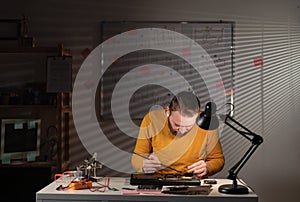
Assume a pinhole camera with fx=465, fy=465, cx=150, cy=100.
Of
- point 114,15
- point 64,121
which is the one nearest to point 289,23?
point 114,15

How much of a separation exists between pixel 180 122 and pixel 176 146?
0.56 ft

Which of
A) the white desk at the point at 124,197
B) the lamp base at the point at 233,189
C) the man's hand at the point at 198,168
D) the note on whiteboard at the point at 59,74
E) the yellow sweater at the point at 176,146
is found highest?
the note on whiteboard at the point at 59,74

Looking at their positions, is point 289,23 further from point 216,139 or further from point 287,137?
point 216,139

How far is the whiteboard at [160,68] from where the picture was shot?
4141 mm

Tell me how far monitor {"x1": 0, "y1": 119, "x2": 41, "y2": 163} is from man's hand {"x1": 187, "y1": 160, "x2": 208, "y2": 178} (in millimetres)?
1638

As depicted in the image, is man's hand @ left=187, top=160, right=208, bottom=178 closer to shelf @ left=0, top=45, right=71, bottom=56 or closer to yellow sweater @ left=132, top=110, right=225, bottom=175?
yellow sweater @ left=132, top=110, right=225, bottom=175

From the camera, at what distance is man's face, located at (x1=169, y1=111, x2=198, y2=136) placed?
3.12 m

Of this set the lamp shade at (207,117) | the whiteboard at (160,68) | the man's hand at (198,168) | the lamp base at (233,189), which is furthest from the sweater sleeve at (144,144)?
the whiteboard at (160,68)

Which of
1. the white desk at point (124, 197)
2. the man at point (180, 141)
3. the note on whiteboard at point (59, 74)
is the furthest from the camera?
the note on whiteboard at point (59, 74)

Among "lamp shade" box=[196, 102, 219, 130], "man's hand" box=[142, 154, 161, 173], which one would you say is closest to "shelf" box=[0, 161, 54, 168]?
"man's hand" box=[142, 154, 161, 173]

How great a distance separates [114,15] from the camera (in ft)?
13.7

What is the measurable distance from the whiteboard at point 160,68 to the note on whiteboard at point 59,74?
15.2 inches

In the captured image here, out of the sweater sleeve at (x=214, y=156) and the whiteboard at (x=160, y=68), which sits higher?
the whiteboard at (x=160, y=68)

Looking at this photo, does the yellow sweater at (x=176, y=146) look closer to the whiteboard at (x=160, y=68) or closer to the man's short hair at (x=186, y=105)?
the man's short hair at (x=186, y=105)
